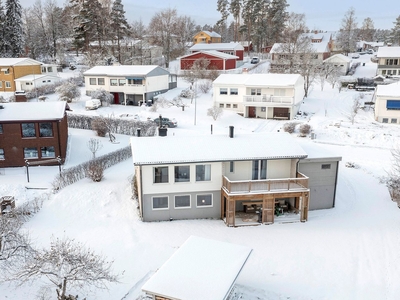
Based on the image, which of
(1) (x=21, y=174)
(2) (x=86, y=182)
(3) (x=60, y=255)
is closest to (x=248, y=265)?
(3) (x=60, y=255)

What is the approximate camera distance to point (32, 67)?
58312 mm

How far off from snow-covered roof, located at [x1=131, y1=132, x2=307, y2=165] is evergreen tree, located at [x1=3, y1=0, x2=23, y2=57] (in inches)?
2084

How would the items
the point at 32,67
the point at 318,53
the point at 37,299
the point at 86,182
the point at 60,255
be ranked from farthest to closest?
the point at 318,53 < the point at 32,67 < the point at 86,182 < the point at 37,299 < the point at 60,255

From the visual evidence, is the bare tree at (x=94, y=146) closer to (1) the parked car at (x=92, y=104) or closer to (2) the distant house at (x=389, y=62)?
(1) the parked car at (x=92, y=104)

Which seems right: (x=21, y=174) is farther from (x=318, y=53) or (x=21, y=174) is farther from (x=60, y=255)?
(x=318, y=53)

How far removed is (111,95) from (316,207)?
34.5m

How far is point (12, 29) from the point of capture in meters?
65.1

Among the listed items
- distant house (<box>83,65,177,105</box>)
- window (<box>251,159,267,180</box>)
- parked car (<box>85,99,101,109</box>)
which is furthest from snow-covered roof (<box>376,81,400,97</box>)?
parked car (<box>85,99,101,109</box>)

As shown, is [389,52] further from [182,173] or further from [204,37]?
[182,173]

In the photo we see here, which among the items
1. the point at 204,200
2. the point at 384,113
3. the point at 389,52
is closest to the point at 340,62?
the point at 389,52

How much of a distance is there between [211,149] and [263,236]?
18.4 ft

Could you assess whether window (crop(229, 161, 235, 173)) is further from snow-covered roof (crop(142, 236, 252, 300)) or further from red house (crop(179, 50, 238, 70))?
red house (crop(179, 50, 238, 70))

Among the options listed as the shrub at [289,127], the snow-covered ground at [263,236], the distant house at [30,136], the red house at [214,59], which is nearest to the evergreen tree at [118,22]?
the red house at [214,59]

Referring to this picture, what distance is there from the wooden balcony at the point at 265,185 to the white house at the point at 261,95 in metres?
24.9
